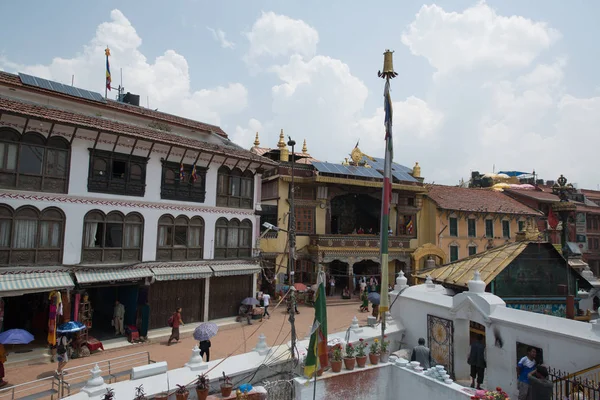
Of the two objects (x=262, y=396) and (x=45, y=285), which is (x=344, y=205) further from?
(x=262, y=396)

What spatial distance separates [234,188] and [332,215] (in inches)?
518

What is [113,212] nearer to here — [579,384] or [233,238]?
[233,238]

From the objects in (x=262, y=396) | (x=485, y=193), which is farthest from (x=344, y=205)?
(x=262, y=396)

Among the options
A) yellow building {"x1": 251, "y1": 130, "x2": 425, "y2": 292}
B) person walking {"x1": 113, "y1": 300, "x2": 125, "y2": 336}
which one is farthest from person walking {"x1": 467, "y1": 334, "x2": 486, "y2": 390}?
yellow building {"x1": 251, "y1": 130, "x2": 425, "y2": 292}

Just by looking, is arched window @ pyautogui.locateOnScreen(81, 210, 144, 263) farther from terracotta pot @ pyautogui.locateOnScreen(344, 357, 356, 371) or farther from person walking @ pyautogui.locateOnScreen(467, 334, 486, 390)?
person walking @ pyautogui.locateOnScreen(467, 334, 486, 390)

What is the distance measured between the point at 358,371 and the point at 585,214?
4606 centimetres

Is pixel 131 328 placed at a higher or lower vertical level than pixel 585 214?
lower

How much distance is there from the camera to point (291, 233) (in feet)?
34.4

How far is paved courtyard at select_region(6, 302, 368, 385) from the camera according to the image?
13.6 m

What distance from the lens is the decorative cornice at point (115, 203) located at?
576 inches

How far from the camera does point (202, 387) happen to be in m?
8.30

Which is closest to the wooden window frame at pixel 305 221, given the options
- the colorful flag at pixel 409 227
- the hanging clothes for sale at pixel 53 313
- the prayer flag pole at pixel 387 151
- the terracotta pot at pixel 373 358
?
the colorful flag at pixel 409 227

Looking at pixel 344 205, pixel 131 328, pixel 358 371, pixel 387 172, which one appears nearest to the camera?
pixel 358 371

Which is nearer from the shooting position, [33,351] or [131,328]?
[33,351]
